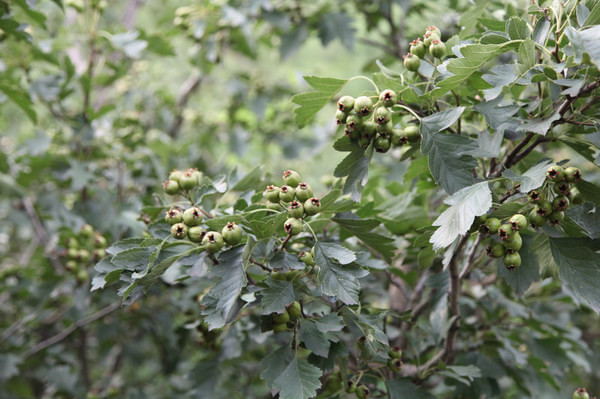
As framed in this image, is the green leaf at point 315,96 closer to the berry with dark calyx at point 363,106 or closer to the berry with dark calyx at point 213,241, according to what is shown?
the berry with dark calyx at point 363,106

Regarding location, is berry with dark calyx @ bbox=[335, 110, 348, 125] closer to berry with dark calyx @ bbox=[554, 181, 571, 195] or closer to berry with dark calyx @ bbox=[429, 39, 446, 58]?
berry with dark calyx @ bbox=[429, 39, 446, 58]

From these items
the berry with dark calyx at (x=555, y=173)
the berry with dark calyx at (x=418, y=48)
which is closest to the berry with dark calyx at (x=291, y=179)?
the berry with dark calyx at (x=418, y=48)

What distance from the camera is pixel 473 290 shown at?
170cm

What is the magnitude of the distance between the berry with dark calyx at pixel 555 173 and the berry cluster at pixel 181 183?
74 centimetres

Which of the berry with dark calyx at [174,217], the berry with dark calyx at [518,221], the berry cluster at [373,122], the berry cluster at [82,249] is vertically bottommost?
the berry cluster at [82,249]

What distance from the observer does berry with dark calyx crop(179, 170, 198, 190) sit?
3.73ft

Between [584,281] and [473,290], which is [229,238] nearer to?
[584,281]

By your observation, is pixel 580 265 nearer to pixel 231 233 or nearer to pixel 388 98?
pixel 388 98

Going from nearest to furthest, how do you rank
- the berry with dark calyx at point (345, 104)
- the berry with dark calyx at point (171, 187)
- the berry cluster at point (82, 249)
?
the berry with dark calyx at point (345, 104), the berry with dark calyx at point (171, 187), the berry cluster at point (82, 249)

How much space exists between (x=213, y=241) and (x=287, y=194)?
0.57 ft

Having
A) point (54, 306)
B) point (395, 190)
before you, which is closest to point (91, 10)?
point (54, 306)

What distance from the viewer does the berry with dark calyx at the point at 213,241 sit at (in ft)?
3.16


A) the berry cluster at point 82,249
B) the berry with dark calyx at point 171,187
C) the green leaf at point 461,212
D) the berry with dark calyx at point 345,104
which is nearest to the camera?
the green leaf at point 461,212

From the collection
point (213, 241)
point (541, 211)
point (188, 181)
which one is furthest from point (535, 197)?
point (188, 181)
